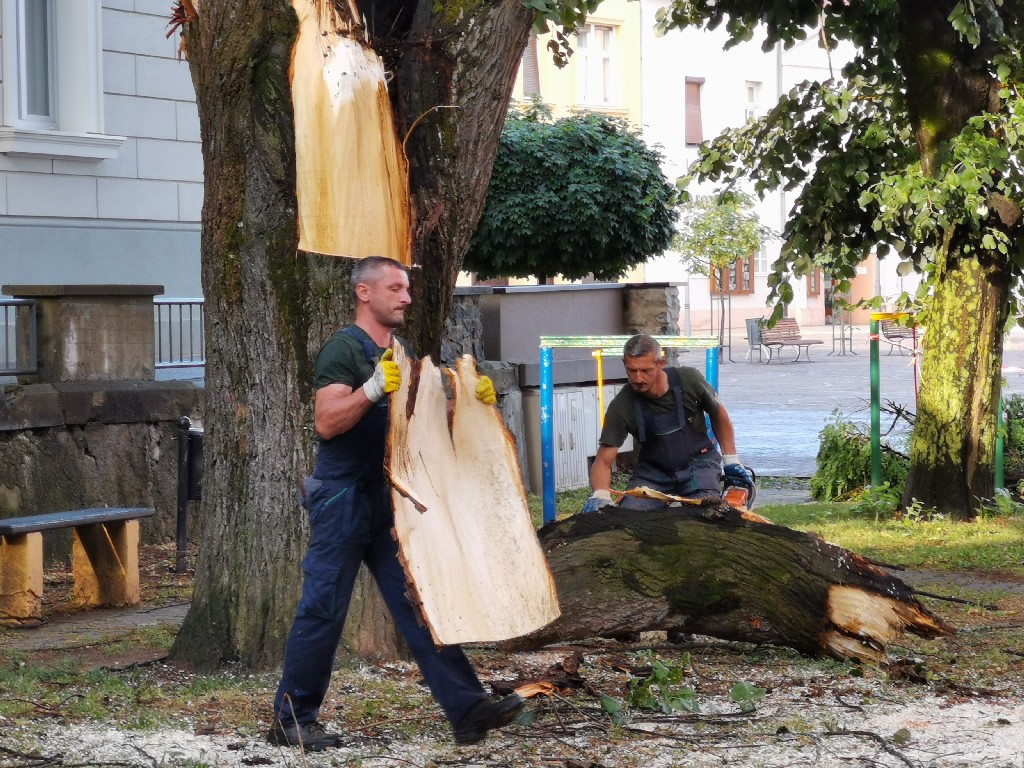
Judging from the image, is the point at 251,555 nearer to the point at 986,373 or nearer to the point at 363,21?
the point at 363,21

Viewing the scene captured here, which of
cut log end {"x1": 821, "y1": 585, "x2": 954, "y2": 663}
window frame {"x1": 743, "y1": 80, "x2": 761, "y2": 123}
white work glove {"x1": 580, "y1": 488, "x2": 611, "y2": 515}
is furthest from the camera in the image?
window frame {"x1": 743, "y1": 80, "x2": 761, "y2": 123}

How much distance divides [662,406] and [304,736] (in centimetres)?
337

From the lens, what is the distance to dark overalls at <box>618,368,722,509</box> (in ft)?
24.9

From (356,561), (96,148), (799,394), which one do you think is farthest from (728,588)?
(799,394)

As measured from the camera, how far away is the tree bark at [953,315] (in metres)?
10.8

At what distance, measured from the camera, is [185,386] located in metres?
10.6

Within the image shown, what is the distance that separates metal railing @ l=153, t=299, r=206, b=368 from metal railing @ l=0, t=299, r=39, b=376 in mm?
1229

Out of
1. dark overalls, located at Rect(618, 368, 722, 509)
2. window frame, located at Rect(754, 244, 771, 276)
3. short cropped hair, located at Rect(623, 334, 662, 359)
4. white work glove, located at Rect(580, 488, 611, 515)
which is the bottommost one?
white work glove, located at Rect(580, 488, 611, 515)

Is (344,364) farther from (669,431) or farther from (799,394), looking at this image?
(799,394)

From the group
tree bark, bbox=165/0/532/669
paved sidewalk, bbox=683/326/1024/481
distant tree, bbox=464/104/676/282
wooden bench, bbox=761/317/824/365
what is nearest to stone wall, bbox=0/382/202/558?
tree bark, bbox=165/0/532/669

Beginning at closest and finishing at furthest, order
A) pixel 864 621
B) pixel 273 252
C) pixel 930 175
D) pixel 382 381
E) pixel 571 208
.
Answer: pixel 382 381
pixel 273 252
pixel 864 621
pixel 930 175
pixel 571 208

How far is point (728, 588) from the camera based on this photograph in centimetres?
623

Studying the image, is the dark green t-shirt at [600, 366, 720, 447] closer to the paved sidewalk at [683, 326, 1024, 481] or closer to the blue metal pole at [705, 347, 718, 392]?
the blue metal pole at [705, 347, 718, 392]

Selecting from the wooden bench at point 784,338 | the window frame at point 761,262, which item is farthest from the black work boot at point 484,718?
the window frame at point 761,262
